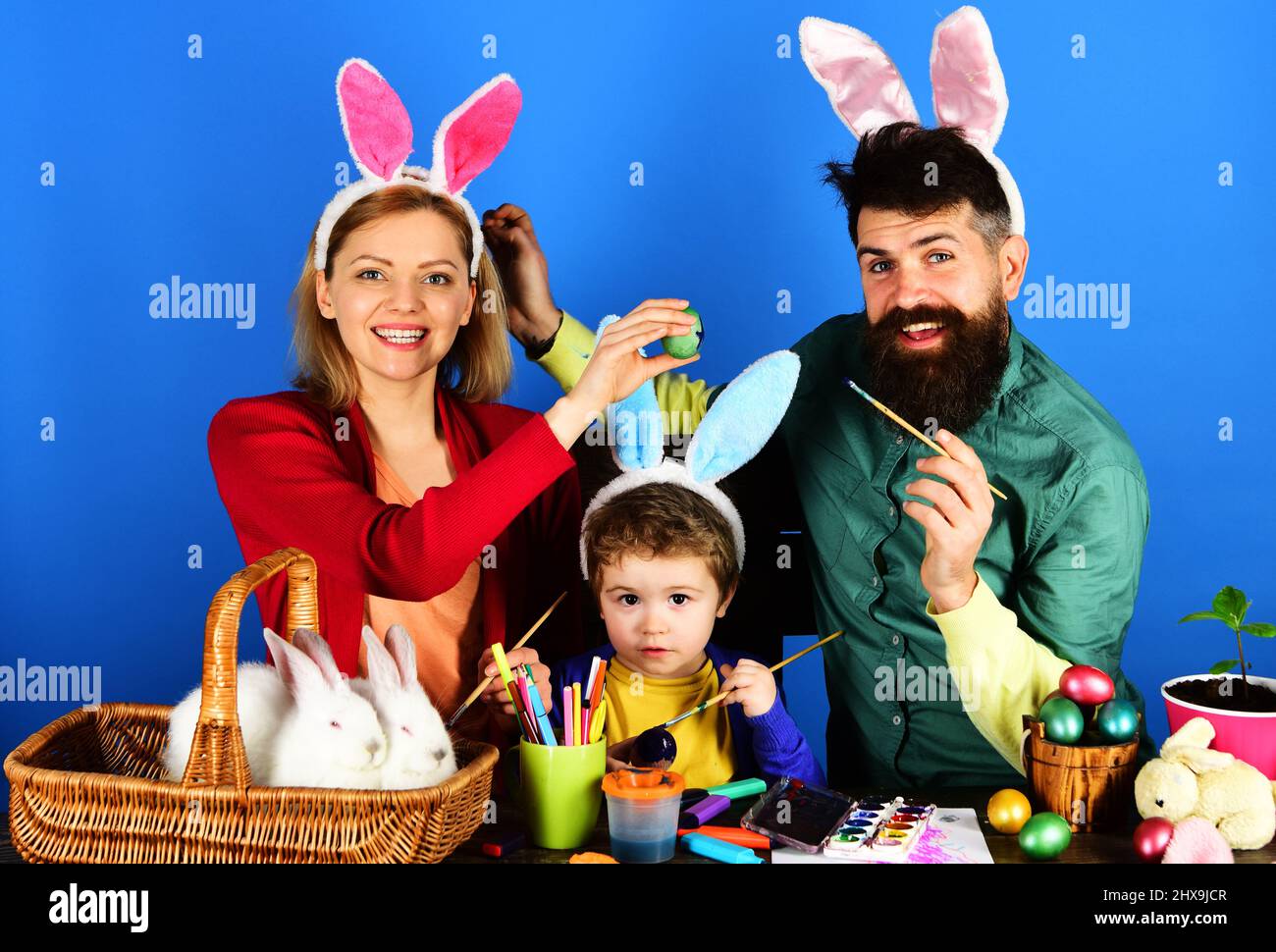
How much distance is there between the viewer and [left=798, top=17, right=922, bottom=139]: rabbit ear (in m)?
1.95

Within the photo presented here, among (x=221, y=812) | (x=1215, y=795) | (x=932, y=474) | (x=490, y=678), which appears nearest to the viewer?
(x=221, y=812)

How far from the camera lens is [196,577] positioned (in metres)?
2.47

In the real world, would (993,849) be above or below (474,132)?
below

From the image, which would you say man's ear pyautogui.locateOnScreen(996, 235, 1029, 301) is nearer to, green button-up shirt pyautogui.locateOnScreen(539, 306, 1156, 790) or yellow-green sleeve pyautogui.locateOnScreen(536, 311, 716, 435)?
green button-up shirt pyautogui.locateOnScreen(539, 306, 1156, 790)

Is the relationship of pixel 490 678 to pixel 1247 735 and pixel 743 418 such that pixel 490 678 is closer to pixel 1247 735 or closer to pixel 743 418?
pixel 743 418

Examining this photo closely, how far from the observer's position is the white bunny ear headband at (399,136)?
192 centimetres

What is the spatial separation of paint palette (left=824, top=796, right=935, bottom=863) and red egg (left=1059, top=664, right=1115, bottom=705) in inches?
8.9

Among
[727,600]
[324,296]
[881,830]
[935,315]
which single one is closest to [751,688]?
[727,600]

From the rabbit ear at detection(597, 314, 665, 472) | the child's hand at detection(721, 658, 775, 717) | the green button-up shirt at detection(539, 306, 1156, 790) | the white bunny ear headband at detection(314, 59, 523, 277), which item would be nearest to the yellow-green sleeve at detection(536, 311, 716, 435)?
the green button-up shirt at detection(539, 306, 1156, 790)

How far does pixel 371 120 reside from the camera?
193 centimetres

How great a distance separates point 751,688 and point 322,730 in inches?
24.0

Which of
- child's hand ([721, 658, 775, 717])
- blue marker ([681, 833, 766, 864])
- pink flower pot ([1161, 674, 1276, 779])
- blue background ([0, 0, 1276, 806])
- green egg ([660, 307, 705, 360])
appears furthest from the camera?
blue background ([0, 0, 1276, 806])

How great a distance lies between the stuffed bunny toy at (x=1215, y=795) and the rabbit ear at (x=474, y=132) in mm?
1330
